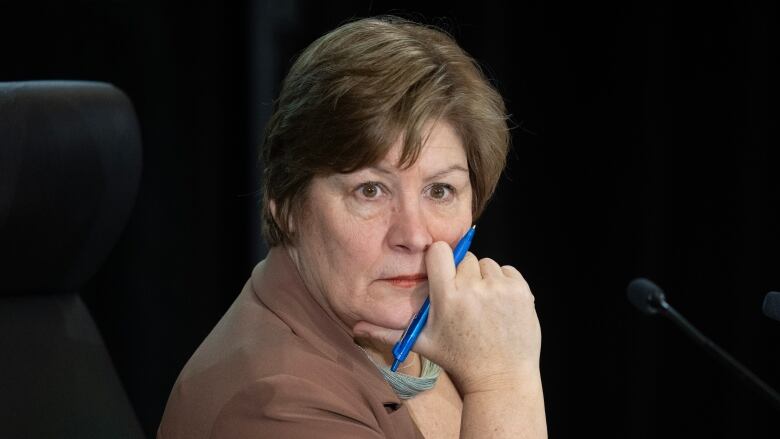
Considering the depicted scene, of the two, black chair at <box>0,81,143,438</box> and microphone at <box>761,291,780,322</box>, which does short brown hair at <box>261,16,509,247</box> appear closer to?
black chair at <box>0,81,143,438</box>

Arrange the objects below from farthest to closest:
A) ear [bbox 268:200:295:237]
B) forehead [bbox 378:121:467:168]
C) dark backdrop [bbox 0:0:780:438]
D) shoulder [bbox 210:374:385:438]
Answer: dark backdrop [bbox 0:0:780:438], ear [bbox 268:200:295:237], forehead [bbox 378:121:467:168], shoulder [bbox 210:374:385:438]

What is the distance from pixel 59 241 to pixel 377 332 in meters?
0.49

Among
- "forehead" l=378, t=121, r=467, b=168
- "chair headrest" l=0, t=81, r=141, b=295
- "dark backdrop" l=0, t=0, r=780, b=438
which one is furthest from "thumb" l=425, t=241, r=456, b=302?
"dark backdrop" l=0, t=0, r=780, b=438

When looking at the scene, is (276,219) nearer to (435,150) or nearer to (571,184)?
(435,150)

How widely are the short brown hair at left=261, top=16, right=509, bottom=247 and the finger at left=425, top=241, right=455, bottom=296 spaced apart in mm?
116

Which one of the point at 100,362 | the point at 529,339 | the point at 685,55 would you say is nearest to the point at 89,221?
the point at 100,362

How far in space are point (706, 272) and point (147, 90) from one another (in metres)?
1.44

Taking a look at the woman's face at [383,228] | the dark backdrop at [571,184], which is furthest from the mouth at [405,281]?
the dark backdrop at [571,184]

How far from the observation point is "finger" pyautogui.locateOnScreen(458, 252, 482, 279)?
1324 millimetres

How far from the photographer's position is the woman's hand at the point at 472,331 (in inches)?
50.8

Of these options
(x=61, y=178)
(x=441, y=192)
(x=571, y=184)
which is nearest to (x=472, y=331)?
(x=441, y=192)

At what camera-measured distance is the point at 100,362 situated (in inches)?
61.4

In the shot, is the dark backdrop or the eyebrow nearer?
the eyebrow

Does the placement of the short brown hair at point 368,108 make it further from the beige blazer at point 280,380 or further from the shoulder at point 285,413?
the shoulder at point 285,413
